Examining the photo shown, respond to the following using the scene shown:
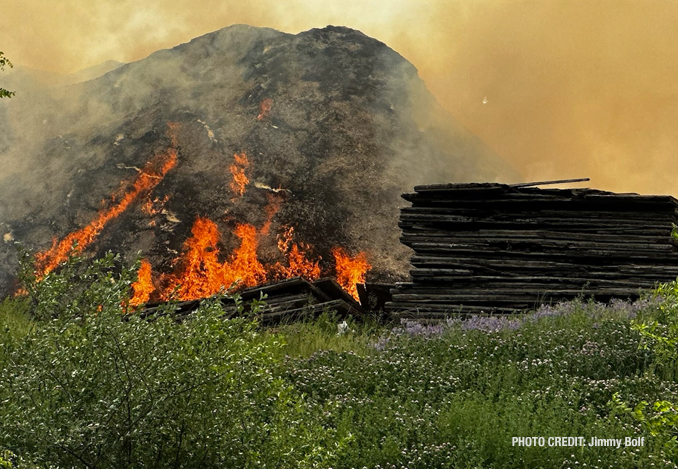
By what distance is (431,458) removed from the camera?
5.98 m

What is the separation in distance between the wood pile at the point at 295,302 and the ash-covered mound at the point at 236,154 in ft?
27.1

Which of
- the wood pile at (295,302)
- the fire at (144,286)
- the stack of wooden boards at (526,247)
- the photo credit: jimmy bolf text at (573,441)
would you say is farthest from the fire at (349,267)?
the photo credit: jimmy bolf text at (573,441)

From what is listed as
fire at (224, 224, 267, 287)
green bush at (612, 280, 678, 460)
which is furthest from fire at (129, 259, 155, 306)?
green bush at (612, 280, 678, 460)

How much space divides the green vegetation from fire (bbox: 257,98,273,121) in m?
21.6

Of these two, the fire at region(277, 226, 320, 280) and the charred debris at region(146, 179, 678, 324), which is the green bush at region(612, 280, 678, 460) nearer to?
the charred debris at region(146, 179, 678, 324)

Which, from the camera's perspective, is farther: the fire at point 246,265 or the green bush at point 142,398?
the fire at point 246,265

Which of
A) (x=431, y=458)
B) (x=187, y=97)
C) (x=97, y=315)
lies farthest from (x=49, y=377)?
(x=187, y=97)

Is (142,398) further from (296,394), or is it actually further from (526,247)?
Answer: (526,247)

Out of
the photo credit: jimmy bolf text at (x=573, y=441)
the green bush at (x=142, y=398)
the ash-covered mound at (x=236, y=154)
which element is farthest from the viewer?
the ash-covered mound at (x=236, y=154)

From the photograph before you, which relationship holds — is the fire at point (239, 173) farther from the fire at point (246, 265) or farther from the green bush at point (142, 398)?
the green bush at point (142, 398)

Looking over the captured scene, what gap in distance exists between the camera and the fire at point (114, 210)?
82.0 ft

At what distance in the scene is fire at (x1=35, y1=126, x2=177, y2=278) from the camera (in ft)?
82.0

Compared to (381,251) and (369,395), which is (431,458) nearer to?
(369,395)

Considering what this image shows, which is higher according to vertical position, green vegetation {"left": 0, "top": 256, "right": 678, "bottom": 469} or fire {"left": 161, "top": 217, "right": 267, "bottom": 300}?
fire {"left": 161, "top": 217, "right": 267, "bottom": 300}
